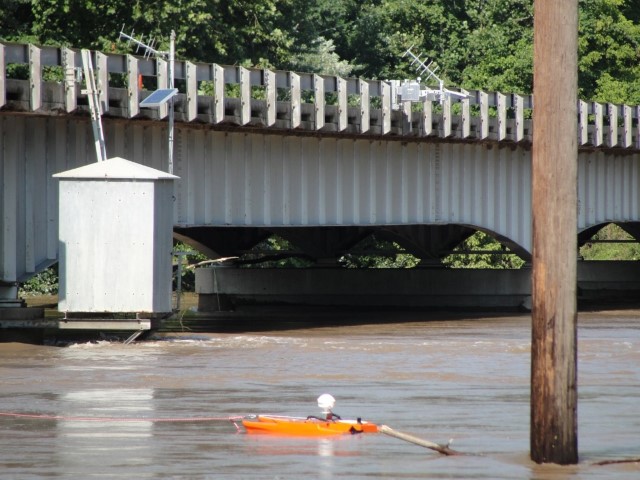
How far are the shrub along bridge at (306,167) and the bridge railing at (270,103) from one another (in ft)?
0.14

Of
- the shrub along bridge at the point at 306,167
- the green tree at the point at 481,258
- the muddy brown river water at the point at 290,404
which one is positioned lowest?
the muddy brown river water at the point at 290,404

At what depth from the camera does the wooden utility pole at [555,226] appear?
13.5 metres

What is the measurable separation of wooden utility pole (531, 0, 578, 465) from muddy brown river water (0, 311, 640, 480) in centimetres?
67

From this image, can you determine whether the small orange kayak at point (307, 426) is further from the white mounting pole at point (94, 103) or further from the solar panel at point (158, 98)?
the solar panel at point (158, 98)

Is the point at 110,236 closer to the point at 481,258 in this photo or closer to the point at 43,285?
the point at 43,285

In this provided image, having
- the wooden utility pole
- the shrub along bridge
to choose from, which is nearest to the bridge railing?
the shrub along bridge

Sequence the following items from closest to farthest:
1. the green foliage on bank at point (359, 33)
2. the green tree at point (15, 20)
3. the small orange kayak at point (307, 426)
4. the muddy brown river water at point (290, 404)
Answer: the muddy brown river water at point (290, 404)
the small orange kayak at point (307, 426)
the green tree at point (15, 20)
the green foliage on bank at point (359, 33)

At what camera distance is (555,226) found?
13.5 meters

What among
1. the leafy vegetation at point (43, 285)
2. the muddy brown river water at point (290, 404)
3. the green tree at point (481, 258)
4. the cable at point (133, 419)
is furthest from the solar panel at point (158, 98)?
the green tree at point (481, 258)

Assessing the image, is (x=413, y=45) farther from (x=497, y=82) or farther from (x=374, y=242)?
(x=374, y=242)

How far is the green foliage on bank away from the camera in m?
56.1

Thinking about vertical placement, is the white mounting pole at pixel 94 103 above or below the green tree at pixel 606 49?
below

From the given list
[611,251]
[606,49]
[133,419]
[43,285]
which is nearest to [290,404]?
[133,419]

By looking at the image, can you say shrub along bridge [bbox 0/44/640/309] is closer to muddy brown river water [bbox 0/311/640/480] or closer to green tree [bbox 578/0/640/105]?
muddy brown river water [bbox 0/311/640/480]
